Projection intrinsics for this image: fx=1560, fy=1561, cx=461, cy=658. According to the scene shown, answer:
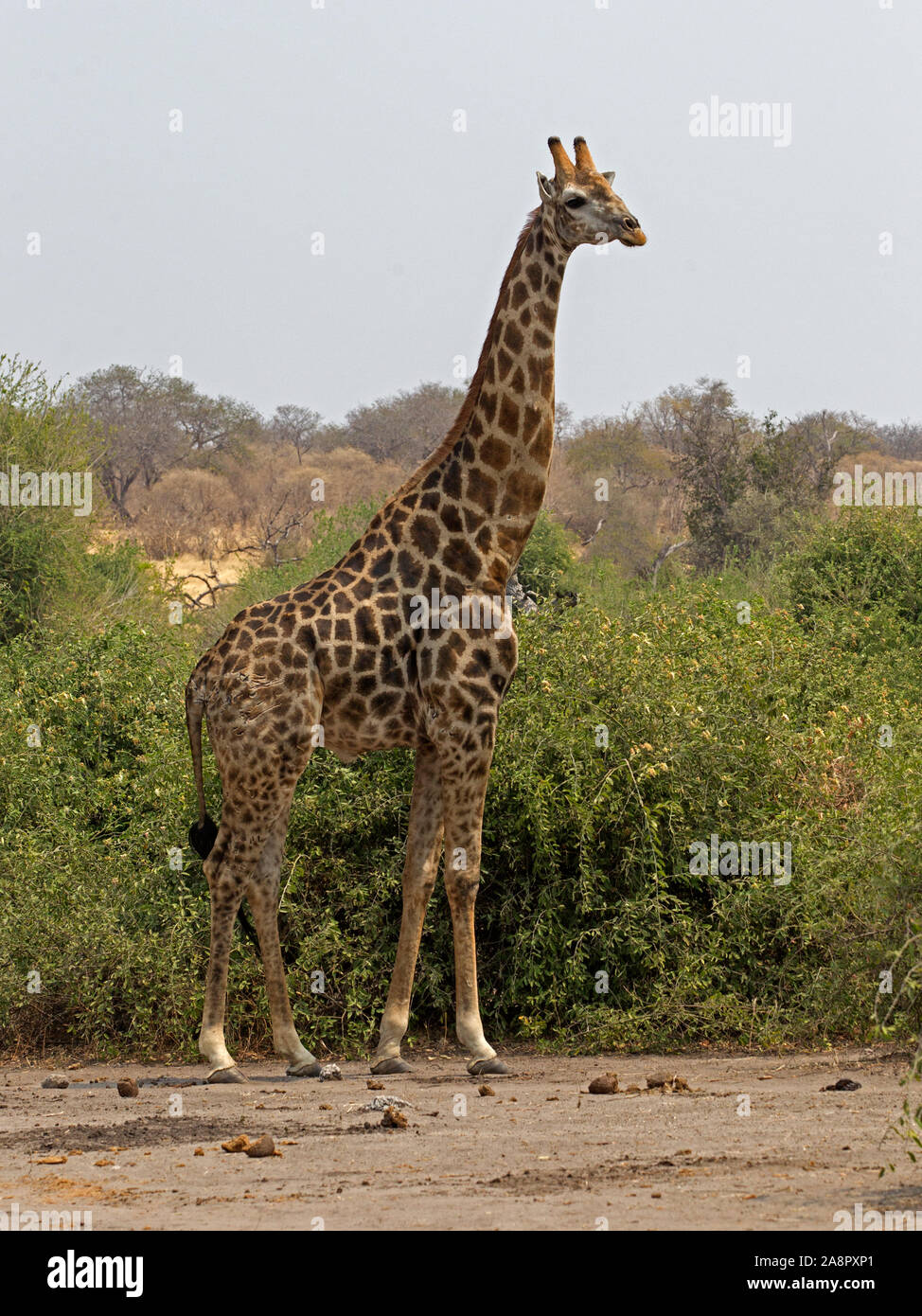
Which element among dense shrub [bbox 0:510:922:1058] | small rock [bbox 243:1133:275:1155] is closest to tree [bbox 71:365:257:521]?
dense shrub [bbox 0:510:922:1058]

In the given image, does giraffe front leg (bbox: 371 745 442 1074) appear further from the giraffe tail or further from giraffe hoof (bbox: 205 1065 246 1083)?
the giraffe tail

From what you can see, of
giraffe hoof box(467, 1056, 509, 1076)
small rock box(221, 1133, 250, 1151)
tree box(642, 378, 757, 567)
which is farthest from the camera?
tree box(642, 378, 757, 567)

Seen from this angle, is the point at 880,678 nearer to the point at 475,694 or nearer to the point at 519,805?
the point at 519,805

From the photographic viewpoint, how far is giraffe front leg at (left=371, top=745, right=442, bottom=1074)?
24.0 feet

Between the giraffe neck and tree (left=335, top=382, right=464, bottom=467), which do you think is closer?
the giraffe neck

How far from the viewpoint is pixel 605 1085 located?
20.9 ft

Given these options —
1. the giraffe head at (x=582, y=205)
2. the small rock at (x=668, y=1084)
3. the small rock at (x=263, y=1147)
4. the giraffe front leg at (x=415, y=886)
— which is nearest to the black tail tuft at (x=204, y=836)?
the giraffe front leg at (x=415, y=886)

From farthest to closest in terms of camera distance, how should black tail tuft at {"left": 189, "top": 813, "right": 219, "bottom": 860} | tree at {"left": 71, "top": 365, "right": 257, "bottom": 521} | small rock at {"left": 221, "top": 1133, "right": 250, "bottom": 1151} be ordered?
1. tree at {"left": 71, "top": 365, "right": 257, "bottom": 521}
2. black tail tuft at {"left": 189, "top": 813, "right": 219, "bottom": 860}
3. small rock at {"left": 221, "top": 1133, "right": 250, "bottom": 1151}

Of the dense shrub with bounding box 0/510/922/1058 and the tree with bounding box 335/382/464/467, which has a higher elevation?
the tree with bounding box 335/382/464/467

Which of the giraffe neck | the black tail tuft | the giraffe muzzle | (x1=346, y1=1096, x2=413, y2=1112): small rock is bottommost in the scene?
(x1=346, y1=1096, x2=413, y2=1112): small rock

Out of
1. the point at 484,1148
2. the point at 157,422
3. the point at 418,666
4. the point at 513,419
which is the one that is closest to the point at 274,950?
the point at 418,666

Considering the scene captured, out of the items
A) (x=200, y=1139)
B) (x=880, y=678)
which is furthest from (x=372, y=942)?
(x=880, y=678)

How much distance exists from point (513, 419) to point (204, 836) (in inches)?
97.6

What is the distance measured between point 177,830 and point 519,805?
192 centimetres
